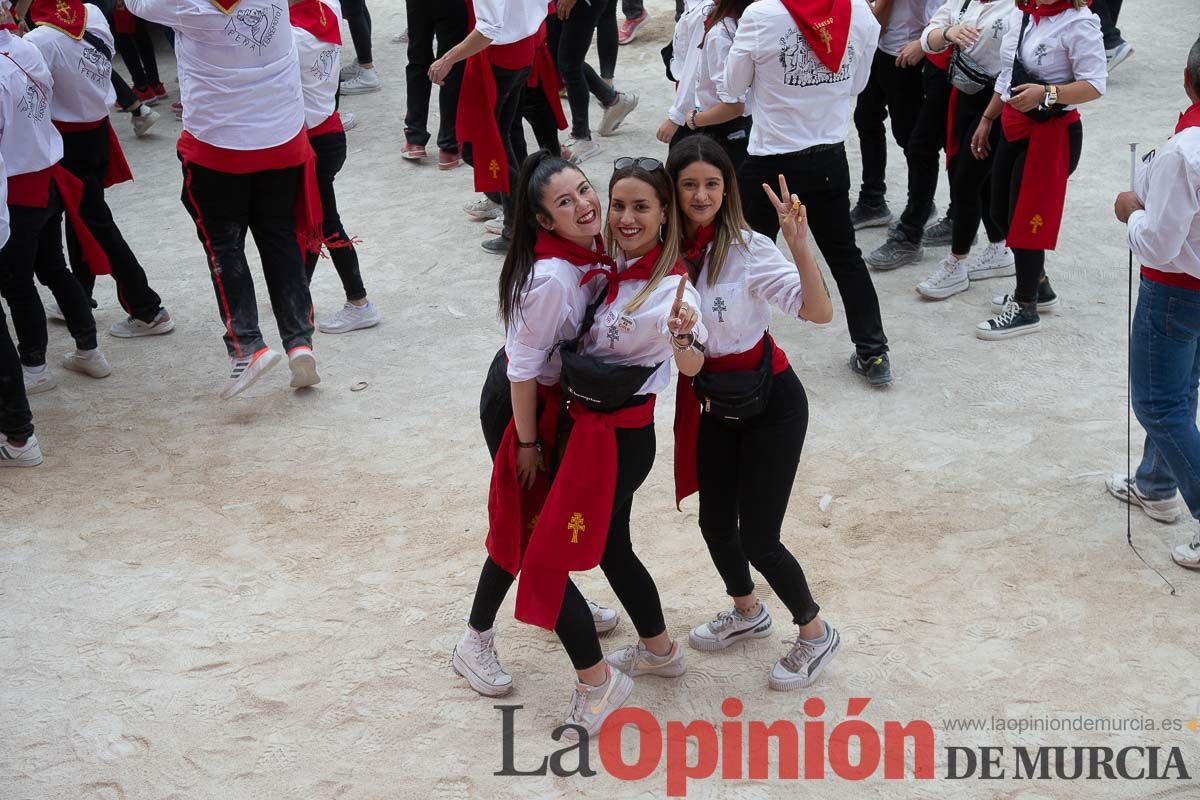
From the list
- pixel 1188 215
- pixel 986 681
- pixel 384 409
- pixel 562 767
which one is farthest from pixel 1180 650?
pixel 384 409

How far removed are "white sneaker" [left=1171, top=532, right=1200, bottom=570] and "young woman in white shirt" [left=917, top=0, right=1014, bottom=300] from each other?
202 centimetres

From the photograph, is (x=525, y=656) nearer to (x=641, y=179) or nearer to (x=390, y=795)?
(x=390, y=795)

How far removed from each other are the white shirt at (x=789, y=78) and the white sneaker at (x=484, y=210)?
2323mm

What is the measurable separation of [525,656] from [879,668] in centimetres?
106

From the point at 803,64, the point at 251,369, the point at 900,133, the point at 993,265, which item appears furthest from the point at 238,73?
the point at 993,265

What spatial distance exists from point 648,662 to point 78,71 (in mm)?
3558

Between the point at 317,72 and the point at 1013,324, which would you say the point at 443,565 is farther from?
the point at 1013,324

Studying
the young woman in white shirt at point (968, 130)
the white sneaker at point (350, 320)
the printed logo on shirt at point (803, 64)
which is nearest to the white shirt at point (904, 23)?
the young woman in white shirt at point (968, 130)

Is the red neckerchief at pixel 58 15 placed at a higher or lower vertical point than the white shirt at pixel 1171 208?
lower

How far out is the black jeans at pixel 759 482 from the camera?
10.0ft

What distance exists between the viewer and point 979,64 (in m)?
5.17

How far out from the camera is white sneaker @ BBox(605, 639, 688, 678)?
3.45 m

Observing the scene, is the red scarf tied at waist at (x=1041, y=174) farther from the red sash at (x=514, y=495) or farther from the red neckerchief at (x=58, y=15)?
the red neckerchief at (x=58, y=15)

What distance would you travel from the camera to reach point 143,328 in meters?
5.77
